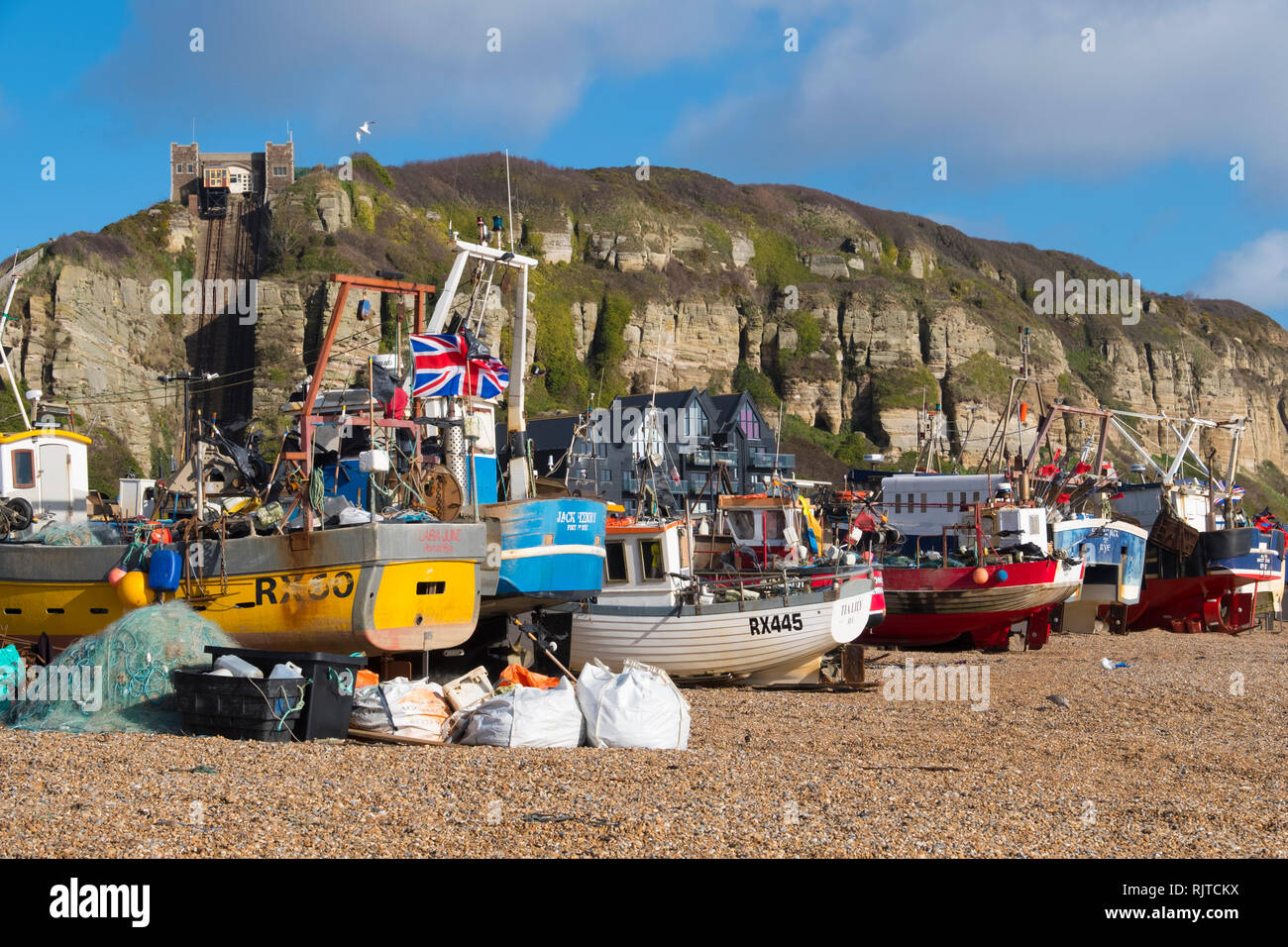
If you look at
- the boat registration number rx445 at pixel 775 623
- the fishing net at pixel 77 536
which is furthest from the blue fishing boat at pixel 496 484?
the fishing net at pixel 77 536

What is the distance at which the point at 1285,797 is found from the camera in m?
9.70

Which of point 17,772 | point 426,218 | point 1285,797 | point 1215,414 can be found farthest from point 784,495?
point 1215,414

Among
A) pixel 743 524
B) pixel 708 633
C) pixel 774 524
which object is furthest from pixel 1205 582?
pixel 708 633

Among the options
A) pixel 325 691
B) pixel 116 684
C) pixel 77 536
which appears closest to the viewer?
pixel 325 691

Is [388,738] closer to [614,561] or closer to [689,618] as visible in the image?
[689,618]

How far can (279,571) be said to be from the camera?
14.7 metres

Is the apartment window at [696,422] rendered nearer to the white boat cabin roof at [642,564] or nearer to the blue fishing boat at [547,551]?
the white boat cabin roof at [642,564]

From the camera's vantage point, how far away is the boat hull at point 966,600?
26.0 m

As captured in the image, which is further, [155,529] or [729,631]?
[729,631]

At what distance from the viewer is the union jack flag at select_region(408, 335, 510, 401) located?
17.5 m

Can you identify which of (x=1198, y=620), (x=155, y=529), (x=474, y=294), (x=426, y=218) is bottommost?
(x=1198, y=620)

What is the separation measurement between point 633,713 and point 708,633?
21.9 feet
